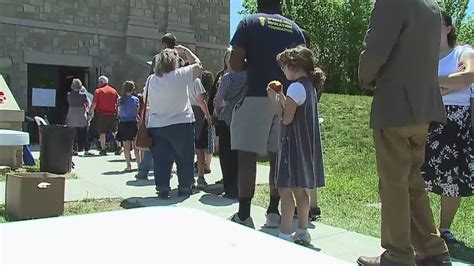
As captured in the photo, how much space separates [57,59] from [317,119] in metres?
14.2

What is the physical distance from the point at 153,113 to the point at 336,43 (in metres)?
31.7

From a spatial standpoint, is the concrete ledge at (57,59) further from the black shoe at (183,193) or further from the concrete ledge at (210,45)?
the black shoe at (183,193)

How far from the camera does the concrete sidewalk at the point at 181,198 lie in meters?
4.09

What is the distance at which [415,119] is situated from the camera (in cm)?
303

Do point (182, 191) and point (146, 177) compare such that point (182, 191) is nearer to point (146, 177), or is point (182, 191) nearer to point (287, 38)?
point (146, 177)

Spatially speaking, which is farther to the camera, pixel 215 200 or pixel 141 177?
pixel 141 177

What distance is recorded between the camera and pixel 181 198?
6.04 m

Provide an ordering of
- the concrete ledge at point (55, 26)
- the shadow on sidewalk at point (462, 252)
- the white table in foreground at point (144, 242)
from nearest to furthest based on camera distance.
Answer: the white table in foreground at point (144, 242) < the shadow on sidewalk at point (462, 252) < the concrete ledge at point (55, 26)

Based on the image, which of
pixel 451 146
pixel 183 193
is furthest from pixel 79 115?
pixel 451 146

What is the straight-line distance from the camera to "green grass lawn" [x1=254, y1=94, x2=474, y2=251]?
4.96 metres

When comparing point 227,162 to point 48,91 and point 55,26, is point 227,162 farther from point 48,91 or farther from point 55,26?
point 55,26

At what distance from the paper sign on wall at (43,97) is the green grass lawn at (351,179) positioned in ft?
27.2

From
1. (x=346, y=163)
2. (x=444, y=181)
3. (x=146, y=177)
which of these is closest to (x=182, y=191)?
(x=146, y=177)

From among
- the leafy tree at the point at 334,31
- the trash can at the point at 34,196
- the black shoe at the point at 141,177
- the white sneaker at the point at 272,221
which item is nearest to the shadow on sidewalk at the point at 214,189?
the black shoe at the point at 141,177
